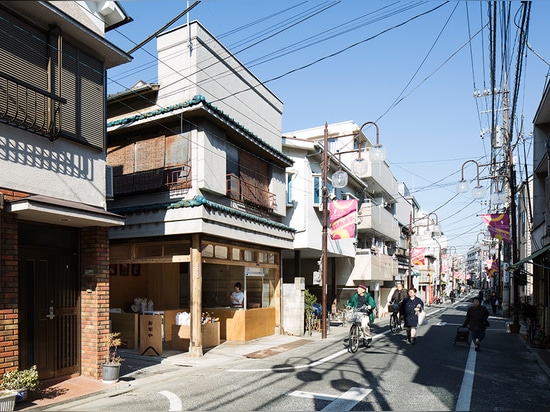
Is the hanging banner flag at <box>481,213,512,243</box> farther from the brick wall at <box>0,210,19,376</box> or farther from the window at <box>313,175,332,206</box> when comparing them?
the brick wall at <box>0,210,19,376</box>

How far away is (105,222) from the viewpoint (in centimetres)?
891

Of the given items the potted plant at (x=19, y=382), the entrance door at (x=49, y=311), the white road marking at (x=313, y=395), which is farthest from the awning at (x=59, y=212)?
the white road marking at (x=313, y=395)

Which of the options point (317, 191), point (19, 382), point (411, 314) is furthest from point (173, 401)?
point (317, 191)

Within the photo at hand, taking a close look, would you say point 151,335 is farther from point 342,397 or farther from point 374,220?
point 374,220

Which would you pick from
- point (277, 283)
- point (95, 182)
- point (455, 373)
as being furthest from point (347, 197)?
point (95, 182)

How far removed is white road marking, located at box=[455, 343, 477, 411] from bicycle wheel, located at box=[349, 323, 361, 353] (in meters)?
2.94

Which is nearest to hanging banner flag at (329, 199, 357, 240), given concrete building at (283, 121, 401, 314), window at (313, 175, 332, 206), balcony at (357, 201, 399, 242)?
concrete building at (283, 121, 401, 314)

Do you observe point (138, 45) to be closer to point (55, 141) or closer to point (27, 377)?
point (55, 141)

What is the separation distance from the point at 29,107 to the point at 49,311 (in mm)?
3792

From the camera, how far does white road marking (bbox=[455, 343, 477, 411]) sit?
7.48m

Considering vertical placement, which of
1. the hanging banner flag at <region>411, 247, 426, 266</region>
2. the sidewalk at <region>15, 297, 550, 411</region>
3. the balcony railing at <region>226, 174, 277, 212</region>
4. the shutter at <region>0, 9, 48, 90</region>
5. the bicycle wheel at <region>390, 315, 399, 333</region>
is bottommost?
the bicycle wheel at <region>390, 315, 399, 333</region>

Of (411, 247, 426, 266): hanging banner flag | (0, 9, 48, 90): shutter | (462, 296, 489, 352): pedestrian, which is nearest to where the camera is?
(0, 9, 48, 90): shutter

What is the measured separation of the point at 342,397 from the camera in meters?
7.90

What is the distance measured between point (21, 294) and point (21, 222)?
4.23 feet
